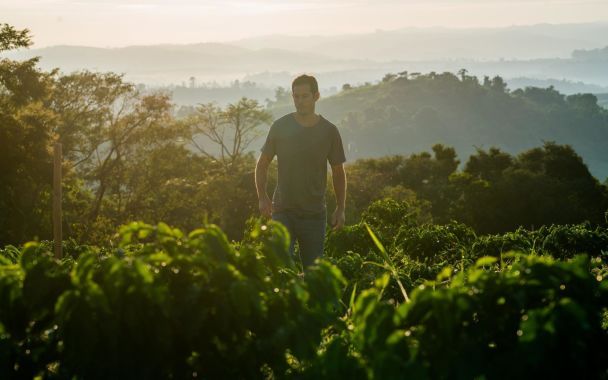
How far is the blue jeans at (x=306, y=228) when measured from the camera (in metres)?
6.02

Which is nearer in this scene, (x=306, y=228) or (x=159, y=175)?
(x=306, y=228)

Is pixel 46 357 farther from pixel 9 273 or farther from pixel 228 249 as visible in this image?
pixel 228 249

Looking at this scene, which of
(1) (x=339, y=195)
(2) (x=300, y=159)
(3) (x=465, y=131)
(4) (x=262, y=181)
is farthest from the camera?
(3) (x=465, y=131)

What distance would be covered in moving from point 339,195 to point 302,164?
0.61m

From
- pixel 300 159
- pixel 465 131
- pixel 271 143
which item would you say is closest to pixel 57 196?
pixel 271 143

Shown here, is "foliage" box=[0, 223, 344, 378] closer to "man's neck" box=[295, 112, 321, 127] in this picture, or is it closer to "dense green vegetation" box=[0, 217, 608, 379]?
"dense green vegetation" box=[0, 217, 608, 379]

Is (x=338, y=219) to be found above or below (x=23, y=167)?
above

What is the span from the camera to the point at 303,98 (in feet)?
19.1

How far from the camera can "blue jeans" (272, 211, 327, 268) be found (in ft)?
19.7

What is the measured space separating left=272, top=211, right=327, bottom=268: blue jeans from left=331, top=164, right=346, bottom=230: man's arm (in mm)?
118

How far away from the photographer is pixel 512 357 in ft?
8.08

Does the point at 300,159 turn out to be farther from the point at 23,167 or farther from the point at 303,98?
the point at 23,167

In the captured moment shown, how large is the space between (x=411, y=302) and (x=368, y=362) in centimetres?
28

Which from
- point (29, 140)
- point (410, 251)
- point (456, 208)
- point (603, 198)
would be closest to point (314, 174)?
point (410, 251)
